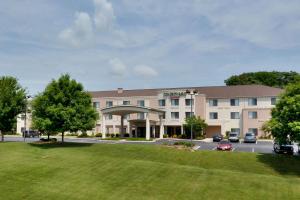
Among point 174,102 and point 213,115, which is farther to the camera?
point 213,115

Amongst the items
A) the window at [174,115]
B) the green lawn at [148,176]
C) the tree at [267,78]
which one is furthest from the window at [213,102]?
the green lawn at [148,176]

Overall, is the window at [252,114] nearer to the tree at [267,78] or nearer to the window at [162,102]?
the window at [162,102]

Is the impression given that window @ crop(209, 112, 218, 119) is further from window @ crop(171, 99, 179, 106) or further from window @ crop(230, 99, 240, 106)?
window @ crop(171, 99, 179, 106)

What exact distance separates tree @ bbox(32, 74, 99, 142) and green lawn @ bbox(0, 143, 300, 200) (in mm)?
4943

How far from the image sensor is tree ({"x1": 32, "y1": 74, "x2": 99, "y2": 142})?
44.0m

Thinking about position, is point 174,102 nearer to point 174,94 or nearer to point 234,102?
point 174,94

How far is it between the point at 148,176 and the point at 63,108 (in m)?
19.2

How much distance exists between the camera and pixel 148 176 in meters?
28.7

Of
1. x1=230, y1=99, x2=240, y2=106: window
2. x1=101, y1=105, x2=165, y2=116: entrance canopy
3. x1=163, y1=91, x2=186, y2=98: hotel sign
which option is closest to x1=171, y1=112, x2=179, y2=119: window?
x1=163, y1=91, x2=186, y2=98: hotel sign

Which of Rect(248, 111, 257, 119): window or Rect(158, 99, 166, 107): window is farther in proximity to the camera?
Rect(158, 99, 166, 107): window

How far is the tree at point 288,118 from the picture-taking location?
31.1 m

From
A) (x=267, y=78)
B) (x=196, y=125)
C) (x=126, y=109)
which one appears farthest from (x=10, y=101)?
(x=267, y=78)

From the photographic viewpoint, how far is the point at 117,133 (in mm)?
80500

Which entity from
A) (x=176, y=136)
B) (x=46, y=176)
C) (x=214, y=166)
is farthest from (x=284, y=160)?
(x=176, y=136)
